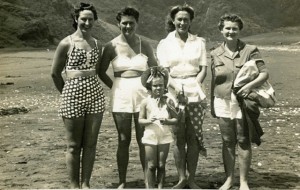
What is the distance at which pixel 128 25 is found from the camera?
4.67 metres

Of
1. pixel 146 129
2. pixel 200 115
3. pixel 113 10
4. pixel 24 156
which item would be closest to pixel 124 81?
pixel 146 129

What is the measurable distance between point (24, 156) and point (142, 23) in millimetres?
53742

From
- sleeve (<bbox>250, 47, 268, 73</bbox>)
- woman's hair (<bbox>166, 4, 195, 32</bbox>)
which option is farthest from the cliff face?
sleeve (<bbox>250, 47, 268, 73</bbox>)

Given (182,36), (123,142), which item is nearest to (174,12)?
(182,36)

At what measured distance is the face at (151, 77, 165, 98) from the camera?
447 cm

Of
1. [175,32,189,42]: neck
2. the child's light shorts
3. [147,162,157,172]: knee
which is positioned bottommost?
[147,162,157,172]: knee

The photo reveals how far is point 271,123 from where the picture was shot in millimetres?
9031

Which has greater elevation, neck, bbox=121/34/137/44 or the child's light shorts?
neck, bbox=121/34/137/44

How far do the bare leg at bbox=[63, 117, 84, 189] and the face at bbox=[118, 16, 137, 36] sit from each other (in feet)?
3.35

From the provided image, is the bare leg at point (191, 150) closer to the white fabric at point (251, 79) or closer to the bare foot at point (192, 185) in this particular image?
the bare foot at point (192, 185)

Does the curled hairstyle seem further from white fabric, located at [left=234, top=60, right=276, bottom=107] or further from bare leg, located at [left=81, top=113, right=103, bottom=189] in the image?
white fabric, located at [left=234, top=60, right=276, bottom=107]

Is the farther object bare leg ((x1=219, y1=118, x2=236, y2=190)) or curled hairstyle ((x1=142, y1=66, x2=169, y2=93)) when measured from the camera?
bare leg ((x1=219, y1=118, x2=236, y2=190))

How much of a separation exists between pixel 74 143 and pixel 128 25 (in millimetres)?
1331

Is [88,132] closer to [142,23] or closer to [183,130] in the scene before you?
[183,130]
